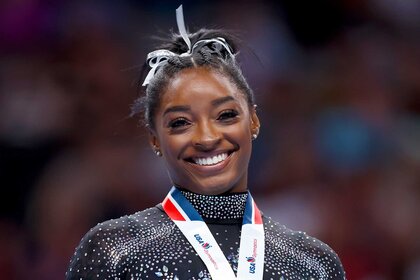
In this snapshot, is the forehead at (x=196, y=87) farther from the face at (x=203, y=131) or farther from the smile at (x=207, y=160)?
the smile at (x=207, y=160)

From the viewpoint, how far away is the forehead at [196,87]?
8.33 ft

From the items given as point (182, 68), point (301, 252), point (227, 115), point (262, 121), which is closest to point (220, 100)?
point (227, 115)

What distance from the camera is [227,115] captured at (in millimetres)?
2578

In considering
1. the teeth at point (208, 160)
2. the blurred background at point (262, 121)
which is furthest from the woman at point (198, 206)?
the blurred background at point (262, 121)

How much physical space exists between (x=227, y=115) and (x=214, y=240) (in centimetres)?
37

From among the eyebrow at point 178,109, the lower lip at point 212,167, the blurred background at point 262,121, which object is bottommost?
the blurred background at point 262,121

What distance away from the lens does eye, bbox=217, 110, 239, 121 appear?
2559mm

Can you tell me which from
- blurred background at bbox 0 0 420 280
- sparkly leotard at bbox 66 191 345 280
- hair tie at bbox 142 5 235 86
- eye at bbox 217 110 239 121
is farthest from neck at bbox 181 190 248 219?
blurred background at bbox 0 0 420 280

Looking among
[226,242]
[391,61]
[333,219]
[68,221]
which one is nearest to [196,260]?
[226,242]

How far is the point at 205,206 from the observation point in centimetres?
262

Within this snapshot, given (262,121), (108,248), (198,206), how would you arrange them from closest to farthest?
1. (108,248)
2. (198,206)
3. (262,121)

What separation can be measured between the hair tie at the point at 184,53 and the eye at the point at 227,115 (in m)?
0.23

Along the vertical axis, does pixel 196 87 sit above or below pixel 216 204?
above

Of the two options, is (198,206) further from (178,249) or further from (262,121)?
(262,121)
